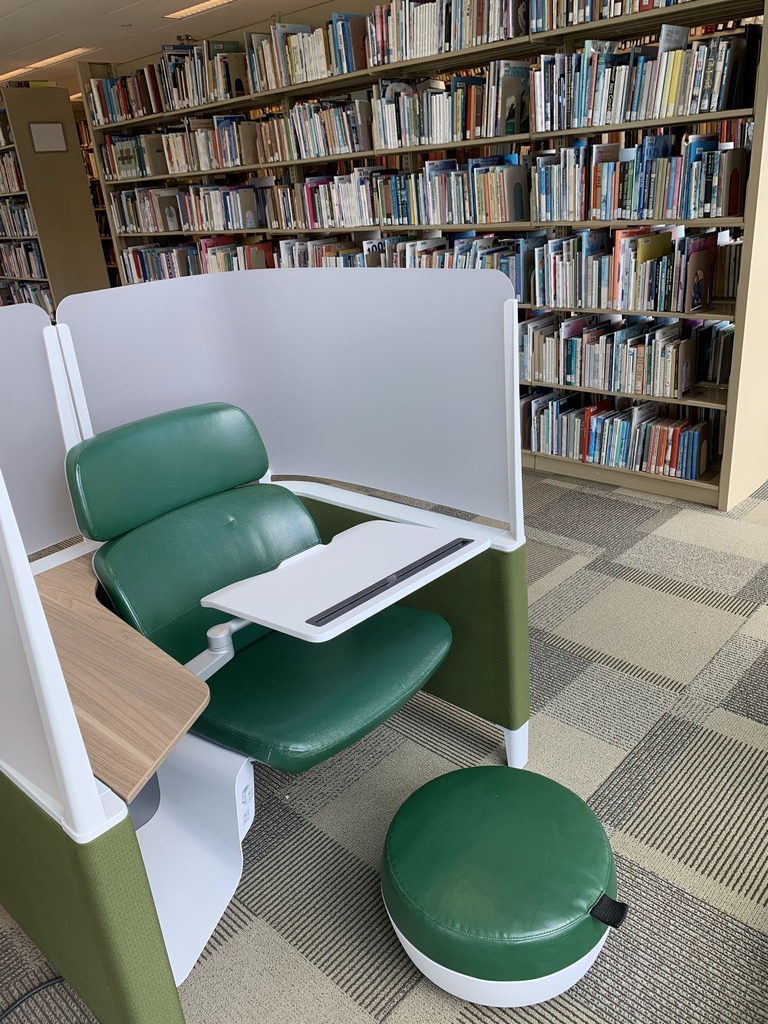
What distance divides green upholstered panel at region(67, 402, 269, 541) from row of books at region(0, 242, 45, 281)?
539cm

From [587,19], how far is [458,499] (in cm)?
216

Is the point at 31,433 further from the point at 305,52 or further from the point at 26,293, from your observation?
the point at 26,293

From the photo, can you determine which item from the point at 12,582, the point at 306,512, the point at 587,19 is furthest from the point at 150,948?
the point at 587,19

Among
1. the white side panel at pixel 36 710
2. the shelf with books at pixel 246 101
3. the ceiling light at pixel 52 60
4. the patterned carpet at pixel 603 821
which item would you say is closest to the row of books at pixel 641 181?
the shelf with books at pixel 246 101

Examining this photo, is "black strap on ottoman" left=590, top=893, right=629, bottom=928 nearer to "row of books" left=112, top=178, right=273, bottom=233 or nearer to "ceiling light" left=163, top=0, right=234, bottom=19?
"row of books" left=112, top=178, right=273, bottom=233

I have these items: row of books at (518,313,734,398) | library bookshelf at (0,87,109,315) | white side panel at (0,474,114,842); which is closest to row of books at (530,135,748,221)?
row of books at (518,313,734,398)

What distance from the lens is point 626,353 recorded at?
3207 millimetres

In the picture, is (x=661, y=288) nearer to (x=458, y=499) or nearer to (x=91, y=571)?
(x=458, y=499)

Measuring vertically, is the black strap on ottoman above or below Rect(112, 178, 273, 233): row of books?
below

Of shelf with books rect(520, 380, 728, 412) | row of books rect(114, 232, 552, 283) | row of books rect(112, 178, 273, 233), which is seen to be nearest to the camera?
shelf with books rect(520, 380, 728, 412)

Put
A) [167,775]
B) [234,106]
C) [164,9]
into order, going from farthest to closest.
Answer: [164,9] < [234,106] < [167,775]

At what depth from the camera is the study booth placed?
3.31ft

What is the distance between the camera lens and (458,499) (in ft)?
6.11

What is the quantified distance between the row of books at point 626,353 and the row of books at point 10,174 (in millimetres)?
4669
